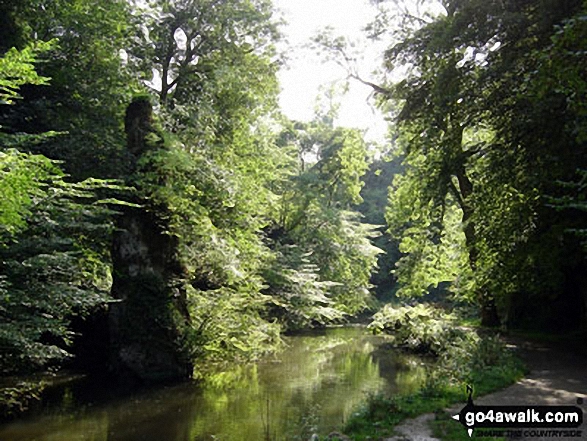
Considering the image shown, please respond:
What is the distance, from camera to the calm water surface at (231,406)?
7.83 meters

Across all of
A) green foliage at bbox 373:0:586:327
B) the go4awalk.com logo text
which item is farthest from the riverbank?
green foliage at bbox 373:0:586:327

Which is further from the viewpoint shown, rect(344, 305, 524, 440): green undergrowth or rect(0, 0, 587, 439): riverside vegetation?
rect(0, 0, 587, 439): riverside vegetation

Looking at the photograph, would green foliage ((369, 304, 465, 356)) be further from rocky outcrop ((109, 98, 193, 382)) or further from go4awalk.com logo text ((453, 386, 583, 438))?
rocky outcrop ((109, 98, 193, 382))

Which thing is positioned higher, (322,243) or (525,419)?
(322,243)

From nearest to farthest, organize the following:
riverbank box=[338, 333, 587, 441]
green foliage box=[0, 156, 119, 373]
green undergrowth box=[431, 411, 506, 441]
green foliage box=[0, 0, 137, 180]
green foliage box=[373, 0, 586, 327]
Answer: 1. green undergrowth box=[431, 411, 506, 441]
2. riverbank box=[338, 333, 587, 441]
3. green foliage box=[0, 156, 119, 373]
4. green foliage box=[373, 0, 586, 327]
5. green foliage box=[0, 0, 137, 180]

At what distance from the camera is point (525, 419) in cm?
647

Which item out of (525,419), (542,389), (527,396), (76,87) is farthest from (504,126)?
(76,87)

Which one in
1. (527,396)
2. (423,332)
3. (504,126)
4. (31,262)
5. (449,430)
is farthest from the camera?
(423,332)

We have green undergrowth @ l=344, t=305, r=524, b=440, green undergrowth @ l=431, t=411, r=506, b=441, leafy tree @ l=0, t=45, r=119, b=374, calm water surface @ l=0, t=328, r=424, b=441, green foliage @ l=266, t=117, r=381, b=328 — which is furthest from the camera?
green foliage @ l=266, t=117, r=381, b=328

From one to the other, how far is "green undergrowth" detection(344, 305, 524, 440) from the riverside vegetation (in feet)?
0.22

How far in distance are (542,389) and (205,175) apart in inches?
371

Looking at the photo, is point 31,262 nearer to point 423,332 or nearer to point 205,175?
point 205,175

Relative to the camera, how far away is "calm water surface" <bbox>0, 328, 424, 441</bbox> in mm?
7832

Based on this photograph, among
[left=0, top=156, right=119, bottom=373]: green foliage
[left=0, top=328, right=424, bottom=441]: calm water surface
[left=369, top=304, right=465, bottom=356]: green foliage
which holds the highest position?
[left=0, top=156, right=119, bottom=373]: green foliage
